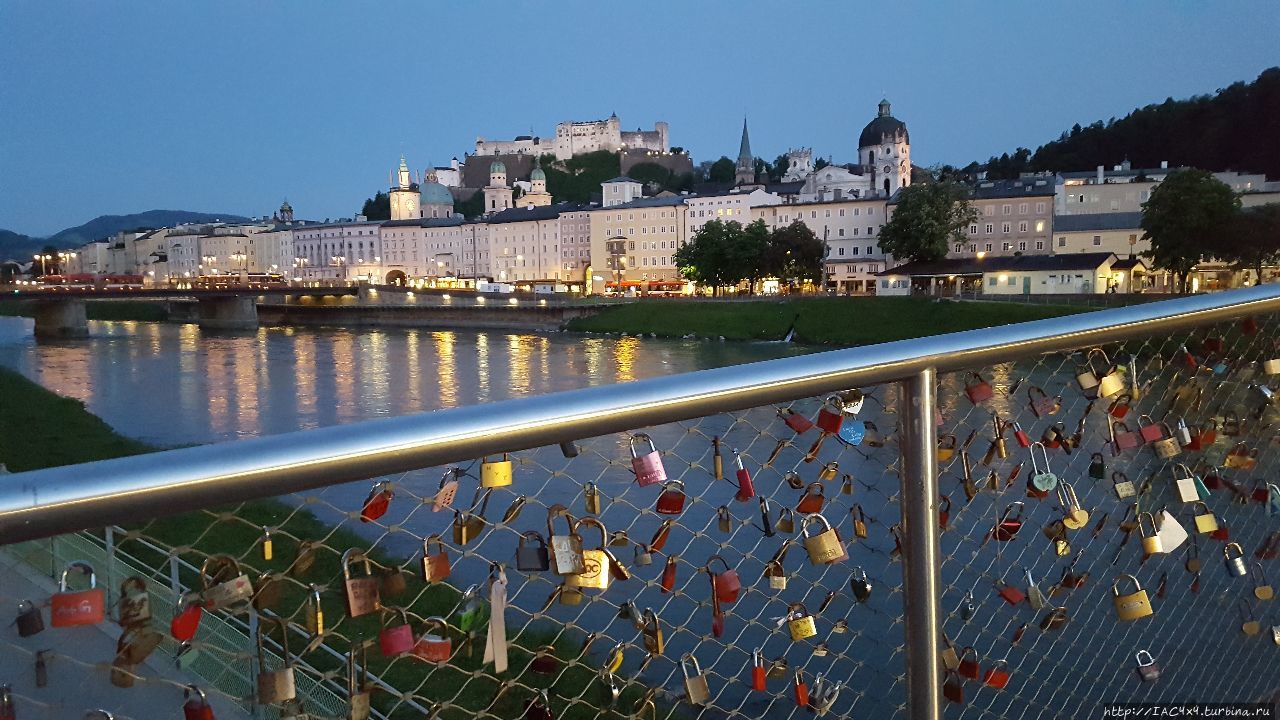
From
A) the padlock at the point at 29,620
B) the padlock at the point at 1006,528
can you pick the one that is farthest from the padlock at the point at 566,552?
the padlock at the point at 1006,528

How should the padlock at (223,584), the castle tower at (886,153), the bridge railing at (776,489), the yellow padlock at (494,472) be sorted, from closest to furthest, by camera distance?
the bridge railing at (776,489)
the padlock at (223,584)
the yellow padlock at (494,472)
the castle tower at (886,153)

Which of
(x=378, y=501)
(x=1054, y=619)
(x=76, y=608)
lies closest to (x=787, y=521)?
(x=378, y=501)

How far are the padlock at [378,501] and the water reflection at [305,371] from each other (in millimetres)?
13463

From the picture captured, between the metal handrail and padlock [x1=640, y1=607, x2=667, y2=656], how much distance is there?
46cm

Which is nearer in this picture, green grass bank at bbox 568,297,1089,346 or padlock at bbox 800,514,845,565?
padlock at bbox 800,514,845,565

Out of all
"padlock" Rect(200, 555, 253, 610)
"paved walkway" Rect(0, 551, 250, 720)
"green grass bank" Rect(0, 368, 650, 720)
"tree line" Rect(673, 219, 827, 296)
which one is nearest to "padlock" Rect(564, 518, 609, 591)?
"green grass bank" Rect(0, 368, 650, 720)

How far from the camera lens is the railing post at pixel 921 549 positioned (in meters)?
2.01

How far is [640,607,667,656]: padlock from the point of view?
1.92 m

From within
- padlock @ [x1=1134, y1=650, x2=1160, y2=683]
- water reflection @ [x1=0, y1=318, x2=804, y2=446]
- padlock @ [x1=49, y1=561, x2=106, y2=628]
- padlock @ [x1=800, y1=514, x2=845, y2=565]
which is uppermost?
padlock @ [x1=49, y1=561, x2=106, y2=628]

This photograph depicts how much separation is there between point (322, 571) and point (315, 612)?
4989 mm

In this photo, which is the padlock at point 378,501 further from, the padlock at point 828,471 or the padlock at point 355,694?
the padlock at point 828,471

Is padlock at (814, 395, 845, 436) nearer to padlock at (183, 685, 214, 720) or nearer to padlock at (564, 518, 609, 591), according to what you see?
padlock at (564, 518, 609, 591)

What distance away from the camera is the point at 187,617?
139 cm

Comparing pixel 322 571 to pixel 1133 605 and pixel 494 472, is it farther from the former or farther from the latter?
pixel 494 472
